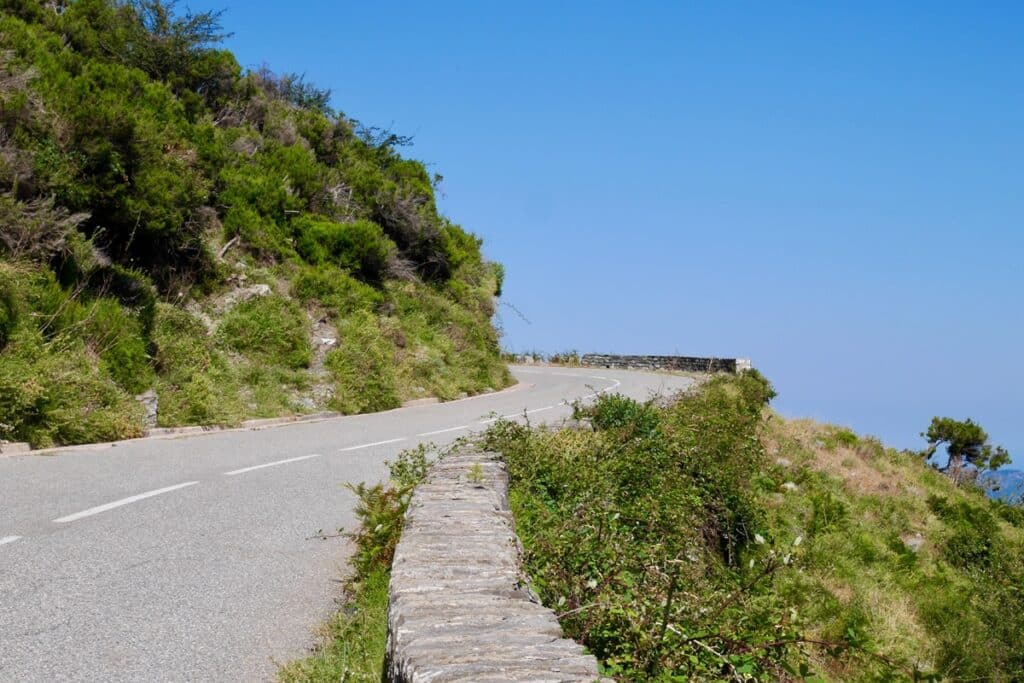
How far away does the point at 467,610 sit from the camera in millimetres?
3590

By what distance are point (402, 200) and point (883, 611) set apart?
942 inches

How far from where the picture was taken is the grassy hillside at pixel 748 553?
4.44 m

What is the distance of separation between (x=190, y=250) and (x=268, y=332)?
2732 millimetres

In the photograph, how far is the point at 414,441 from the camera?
15.0 m

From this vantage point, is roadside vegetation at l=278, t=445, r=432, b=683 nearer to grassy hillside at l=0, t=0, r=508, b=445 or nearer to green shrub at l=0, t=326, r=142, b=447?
green shrub at l=0, t=326, r=142, b=447

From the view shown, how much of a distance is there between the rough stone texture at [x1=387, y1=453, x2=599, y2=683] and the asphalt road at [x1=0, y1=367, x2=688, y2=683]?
114 centimetres

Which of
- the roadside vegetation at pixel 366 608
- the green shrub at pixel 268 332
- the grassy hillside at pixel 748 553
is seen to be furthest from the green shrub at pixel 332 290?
the roadside vegetation at pixel 366 608

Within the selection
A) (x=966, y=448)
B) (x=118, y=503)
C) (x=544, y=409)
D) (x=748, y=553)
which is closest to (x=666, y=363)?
(x=966, y=448)

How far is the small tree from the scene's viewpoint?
3391 centimetres

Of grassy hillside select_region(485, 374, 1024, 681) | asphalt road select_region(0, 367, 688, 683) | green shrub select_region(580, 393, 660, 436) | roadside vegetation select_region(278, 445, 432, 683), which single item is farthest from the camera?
green shrub select_region(580, 393, 660, 436)

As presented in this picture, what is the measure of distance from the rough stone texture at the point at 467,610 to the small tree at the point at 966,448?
32575mm

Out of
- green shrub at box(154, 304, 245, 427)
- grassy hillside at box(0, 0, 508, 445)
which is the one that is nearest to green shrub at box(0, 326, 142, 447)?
grassy hillside at box(0, 0, 508, 445)

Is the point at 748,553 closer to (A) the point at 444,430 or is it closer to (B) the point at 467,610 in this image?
(A) the point at 444,430

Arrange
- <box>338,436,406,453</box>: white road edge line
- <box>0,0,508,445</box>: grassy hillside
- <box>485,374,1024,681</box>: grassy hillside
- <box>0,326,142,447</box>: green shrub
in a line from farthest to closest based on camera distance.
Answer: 1. <box>0,0,508,445</box>: grassy hillside
2. <box>338,436,406,453</box>: white road edge line
3. <box>0,326,142,447</box>: green shrub
4. <box>485,374,1024,681</box>: grassy hillside
